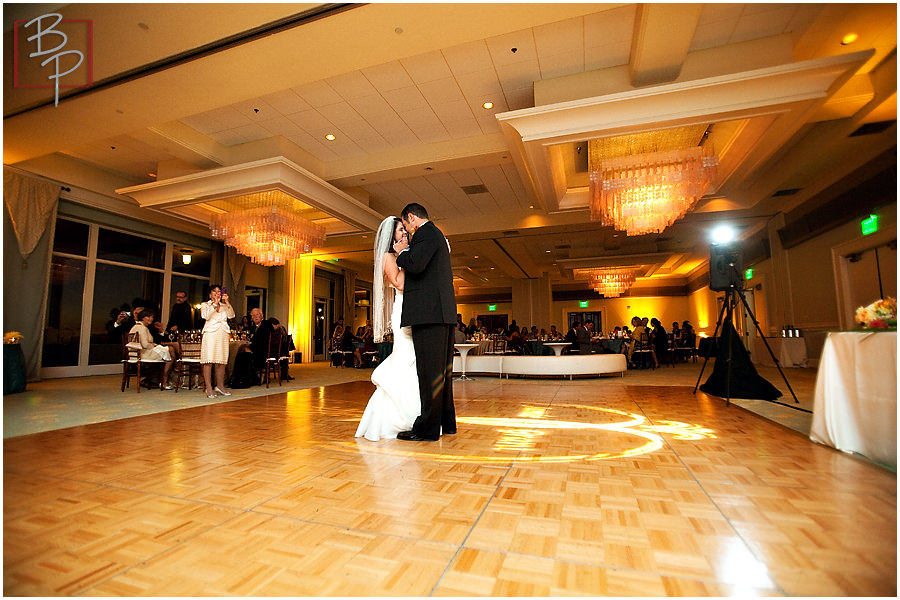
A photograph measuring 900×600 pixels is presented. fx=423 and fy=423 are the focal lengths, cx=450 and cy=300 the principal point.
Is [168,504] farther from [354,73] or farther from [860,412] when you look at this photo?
[354,73]

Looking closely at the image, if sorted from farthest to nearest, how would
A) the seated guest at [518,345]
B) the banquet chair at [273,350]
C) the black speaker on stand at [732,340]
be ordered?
1. the seated guest at [518,345]
2. the banquet chair at [273,350]
3. the black speaker on stand at [732,340]

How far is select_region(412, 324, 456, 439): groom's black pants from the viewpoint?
9.35 feet

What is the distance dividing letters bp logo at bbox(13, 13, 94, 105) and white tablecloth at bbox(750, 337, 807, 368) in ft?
14.8

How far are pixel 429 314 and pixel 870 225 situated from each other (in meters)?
2.26

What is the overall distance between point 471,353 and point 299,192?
500 cm

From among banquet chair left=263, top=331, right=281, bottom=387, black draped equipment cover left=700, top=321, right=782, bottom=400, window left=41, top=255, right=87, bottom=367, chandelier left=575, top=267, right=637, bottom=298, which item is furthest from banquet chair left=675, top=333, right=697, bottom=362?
window left=41, top=255, right=87, bottom=367

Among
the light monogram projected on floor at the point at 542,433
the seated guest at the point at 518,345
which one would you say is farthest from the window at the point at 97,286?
the seated guest at the point at 518,345

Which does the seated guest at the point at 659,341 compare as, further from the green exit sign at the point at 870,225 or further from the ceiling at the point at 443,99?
the green exit sign at the point at 870,225

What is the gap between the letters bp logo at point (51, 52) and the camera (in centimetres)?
157

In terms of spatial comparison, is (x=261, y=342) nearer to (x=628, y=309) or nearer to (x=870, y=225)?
(x=870, y=225)

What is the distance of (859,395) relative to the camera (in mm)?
2361

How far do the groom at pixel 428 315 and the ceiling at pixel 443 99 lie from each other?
6.27 ft

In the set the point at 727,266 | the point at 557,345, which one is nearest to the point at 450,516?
the point at 727,266

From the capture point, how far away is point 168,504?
1.78m
